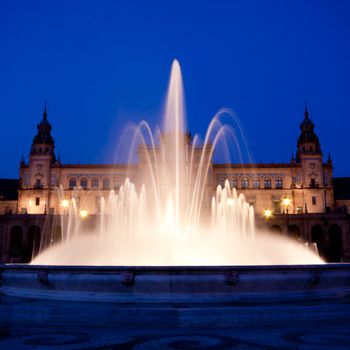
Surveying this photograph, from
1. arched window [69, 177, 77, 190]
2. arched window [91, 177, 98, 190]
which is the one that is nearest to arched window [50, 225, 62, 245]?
arched window [69, 177, 77, 190]

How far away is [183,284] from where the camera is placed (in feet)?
36.2

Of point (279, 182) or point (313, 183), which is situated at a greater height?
point (279, 182)

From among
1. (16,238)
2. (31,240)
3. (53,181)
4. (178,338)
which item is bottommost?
(178,338)

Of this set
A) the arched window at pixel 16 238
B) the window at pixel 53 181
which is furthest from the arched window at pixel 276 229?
the window at pixel 53 181

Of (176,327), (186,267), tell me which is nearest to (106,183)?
(186,267)

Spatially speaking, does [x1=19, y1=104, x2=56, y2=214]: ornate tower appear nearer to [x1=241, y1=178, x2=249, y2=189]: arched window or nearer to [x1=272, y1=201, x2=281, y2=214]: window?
[x1=241, y1=178, x2=249, y2=189]: arched window

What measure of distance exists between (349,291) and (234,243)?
17.6 ft

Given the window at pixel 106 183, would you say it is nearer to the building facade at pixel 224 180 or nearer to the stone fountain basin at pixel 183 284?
the building facade at pixel 224 180

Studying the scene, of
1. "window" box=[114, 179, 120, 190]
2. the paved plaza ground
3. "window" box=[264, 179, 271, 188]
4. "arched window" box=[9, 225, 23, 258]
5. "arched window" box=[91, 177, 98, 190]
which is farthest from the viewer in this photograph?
"arched window" box=[91, 177, 98, 190]

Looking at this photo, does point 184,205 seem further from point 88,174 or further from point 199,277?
point 199,277

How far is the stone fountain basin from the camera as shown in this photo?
11016 mm

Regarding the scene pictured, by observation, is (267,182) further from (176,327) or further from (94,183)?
(176,327)

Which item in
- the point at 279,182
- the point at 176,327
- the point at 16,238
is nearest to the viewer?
the point at 176,327

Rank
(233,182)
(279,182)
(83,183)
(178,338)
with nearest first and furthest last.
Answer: (178,338) < (279,182) < (233,182) < (83,183)
